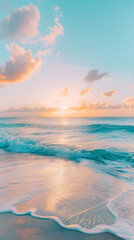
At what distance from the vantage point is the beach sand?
1982 mm

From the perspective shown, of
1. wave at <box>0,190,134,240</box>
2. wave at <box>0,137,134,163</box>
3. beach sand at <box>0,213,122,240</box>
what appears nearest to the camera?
beach sand at <box>0,213,122,240</box>

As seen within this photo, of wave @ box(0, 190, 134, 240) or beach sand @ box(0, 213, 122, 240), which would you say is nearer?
beach sand @ box(0, 213, 122, 240)

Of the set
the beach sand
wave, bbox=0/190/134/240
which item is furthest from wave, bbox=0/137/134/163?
the beach sand

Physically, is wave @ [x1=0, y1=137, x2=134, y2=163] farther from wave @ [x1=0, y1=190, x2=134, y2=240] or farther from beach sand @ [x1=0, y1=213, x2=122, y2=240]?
beach sand @ [x1=0, y1=213, x2=122, y2=240]

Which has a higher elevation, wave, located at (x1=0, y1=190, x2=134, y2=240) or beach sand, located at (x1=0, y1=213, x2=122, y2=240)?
beach sand, located at (x1=0, y1=213, x2=122, y2=240)

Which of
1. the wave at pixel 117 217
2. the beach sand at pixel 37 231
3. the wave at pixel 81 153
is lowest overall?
the wave at pixel 81 153

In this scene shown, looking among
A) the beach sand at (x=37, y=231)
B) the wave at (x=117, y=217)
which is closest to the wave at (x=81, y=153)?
the wave at (x=117, y=217)

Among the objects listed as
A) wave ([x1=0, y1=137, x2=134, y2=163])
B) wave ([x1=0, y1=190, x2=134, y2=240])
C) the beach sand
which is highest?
the beach sand

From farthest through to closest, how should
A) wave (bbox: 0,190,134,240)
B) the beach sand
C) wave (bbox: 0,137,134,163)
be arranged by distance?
1. wave (bbox: 0,137,134,163)
2. wave (bbox: 0,190,134,240)
3. the beach sand

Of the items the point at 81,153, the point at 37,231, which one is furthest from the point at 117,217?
the point at 81,153

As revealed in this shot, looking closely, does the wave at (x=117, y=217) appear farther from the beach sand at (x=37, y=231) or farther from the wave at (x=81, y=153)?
the wave at (x=81, y=153)

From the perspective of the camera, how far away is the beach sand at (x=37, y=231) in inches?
78.0

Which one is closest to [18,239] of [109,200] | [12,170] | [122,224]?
[122,224]

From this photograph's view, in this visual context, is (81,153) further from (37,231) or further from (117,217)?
(37,231)
